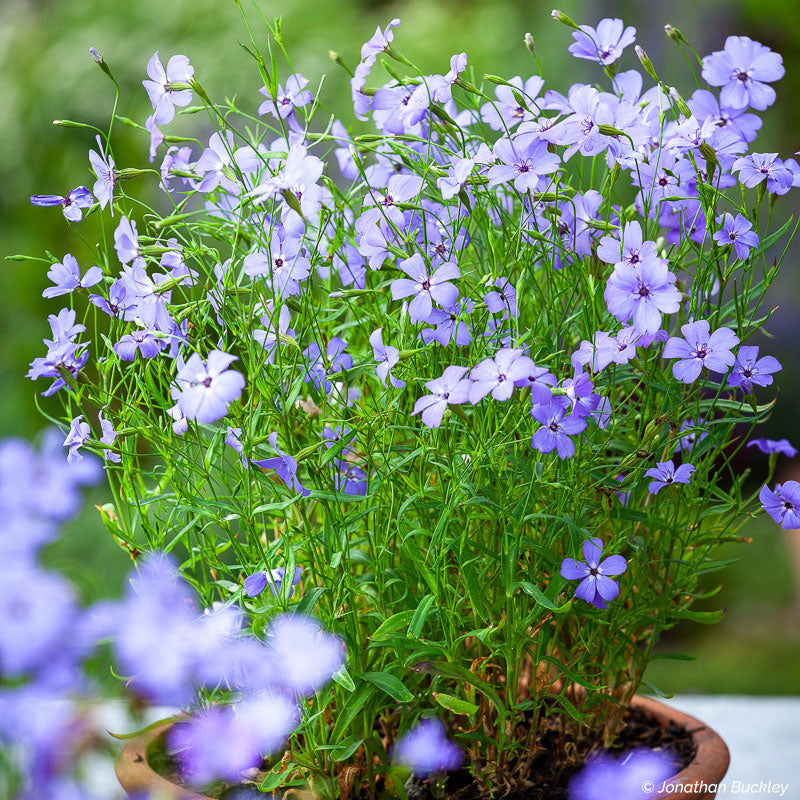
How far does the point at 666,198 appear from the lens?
618 millimetres

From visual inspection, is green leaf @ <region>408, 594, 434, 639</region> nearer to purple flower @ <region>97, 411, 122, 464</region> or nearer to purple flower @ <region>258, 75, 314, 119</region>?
purple flower @ <region>97, 411, 122, 464</region>

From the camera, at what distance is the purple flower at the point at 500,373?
1.73 feet

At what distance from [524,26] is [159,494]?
3840 millimetres

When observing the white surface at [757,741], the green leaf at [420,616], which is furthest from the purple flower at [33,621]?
the white surface at [757,741]

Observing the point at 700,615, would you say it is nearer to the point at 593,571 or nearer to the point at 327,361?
the point at 593,571

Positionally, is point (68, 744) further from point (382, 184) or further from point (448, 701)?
point (382, 184)

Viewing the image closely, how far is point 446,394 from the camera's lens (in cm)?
55

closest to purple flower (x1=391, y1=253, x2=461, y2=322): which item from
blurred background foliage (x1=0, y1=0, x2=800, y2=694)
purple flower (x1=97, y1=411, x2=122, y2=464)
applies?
purple flower (x1=97, y1=411, x2=122, y2=464)

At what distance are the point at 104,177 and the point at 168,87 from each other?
0.08 meters

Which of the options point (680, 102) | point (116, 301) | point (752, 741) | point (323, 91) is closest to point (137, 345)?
point (116, 301)

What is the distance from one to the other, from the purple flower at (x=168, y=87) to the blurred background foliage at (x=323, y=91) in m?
1.58

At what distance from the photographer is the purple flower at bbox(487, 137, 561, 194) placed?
1.93 ft

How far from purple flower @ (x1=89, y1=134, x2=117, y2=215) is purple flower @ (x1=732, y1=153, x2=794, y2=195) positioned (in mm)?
421

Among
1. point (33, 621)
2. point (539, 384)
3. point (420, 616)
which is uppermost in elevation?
point (539, 384)
